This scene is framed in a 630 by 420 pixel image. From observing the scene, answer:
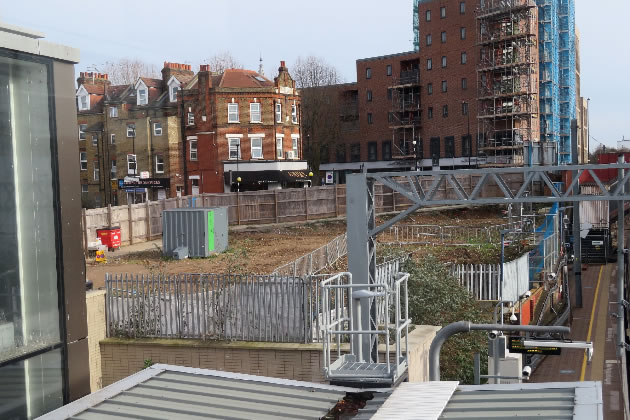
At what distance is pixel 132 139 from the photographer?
5909 centimetres

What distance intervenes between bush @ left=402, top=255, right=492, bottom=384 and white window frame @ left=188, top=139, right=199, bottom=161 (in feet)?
129

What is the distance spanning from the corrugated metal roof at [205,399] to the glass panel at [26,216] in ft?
3.70

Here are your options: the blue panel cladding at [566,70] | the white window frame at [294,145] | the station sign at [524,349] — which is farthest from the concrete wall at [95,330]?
the blue panel cladding at [566,70]

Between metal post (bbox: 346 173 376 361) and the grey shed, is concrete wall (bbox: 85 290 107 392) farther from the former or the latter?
the grey shed

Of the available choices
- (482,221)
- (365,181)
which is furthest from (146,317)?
(482,221)

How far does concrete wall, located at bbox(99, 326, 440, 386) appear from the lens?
41.3ft

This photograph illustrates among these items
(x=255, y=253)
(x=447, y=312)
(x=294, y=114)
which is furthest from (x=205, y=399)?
(x=294, y=114)

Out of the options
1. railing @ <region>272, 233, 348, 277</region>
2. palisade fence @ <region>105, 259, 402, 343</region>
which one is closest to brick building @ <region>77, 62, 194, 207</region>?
railing @ <region>272, 233, 348, 277</region>

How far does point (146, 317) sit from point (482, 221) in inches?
1456

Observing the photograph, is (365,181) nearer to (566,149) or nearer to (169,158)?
(169,158)

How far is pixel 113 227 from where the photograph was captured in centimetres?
3375

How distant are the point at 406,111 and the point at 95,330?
61760 mm

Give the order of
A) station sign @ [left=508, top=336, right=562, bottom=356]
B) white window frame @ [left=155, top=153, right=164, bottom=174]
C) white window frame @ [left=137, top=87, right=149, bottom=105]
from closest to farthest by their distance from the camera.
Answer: station sign @ [left=508, top=336, right=562, bottom=356] < white window frame @ [left=155, top=153, right=164, bottom=174] < white window frame @ [left=137, top=87, right=149, bottom=105]

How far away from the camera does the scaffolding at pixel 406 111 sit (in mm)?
71750
